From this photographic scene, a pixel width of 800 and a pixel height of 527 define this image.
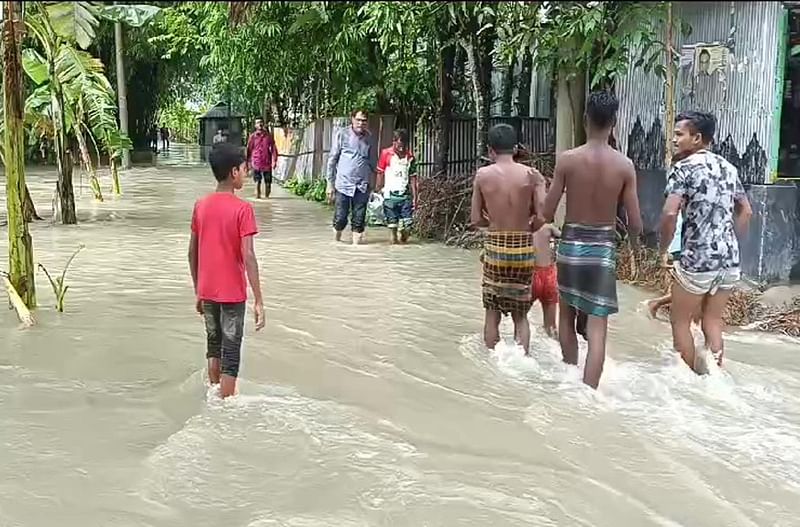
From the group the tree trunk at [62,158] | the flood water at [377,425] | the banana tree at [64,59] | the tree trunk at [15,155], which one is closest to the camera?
the flood water at [377,425]

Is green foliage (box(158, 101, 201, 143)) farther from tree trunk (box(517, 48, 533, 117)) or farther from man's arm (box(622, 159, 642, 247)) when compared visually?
man's arm (box(622, 159, 642, 247))

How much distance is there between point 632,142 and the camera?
11.3 m

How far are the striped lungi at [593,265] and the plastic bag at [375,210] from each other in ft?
24.9

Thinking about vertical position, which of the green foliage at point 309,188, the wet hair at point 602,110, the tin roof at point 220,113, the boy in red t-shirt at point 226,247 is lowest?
the green foliage at point 309,188

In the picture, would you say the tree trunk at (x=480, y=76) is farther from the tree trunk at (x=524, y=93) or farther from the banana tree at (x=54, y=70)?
the banana tree at (x=54, y=70)

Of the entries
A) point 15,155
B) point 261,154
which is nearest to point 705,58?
point 15,155

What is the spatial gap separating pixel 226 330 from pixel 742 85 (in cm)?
632

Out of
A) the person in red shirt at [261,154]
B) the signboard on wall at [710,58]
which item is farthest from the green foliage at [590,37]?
the person in red shirt at [261,154]

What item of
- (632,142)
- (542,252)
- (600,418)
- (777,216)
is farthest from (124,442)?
Result: (632,142)

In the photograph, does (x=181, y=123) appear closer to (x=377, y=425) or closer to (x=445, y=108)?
(x=445, y=108)

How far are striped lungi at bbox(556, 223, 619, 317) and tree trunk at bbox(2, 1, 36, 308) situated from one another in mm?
4477

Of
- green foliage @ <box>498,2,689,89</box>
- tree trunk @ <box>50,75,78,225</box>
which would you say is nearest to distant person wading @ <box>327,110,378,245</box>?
green foliage @ <box>498,2,689,89</box>

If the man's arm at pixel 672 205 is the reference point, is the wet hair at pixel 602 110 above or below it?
above

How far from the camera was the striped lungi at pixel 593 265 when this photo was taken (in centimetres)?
568
